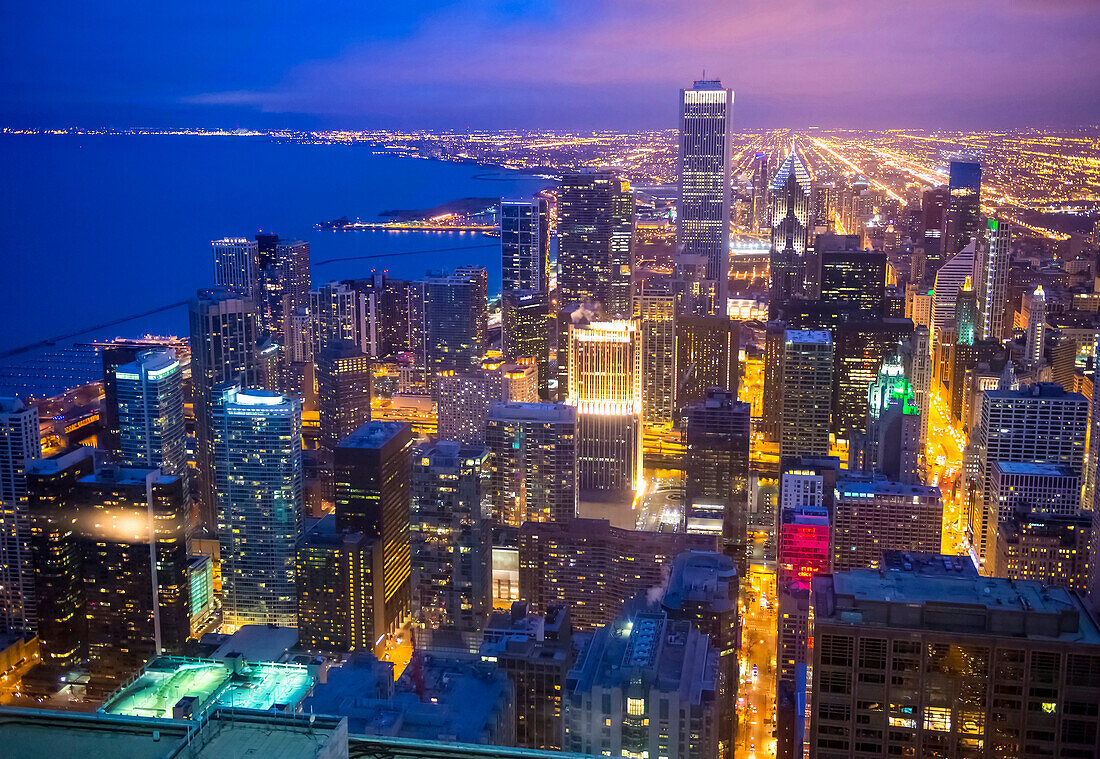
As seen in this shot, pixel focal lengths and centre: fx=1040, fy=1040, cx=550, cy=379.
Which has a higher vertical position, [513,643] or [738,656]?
[513,643]

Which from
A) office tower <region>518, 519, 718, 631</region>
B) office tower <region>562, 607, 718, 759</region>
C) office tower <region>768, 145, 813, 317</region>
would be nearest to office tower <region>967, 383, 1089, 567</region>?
office tower <region>518, 519, 718, 631</region>

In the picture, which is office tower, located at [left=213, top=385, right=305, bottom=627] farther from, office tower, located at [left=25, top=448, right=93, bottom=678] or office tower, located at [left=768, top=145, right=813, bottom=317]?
office tower, located at [left=768, top=145, right=813, bottom=317]

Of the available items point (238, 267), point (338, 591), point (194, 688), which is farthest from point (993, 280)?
point (194, 688)

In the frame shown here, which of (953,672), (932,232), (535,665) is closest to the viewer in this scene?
(953,672)

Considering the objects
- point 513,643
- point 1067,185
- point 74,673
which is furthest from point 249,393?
point 1067,185

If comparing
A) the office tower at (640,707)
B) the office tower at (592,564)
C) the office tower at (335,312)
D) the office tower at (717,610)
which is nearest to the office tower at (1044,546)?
the office tower at (717,610)

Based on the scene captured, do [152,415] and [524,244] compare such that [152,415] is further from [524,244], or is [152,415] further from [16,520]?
[524,244]

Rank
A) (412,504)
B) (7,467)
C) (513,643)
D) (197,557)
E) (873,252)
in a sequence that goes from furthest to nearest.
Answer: (873,252), (412,504), (197,557), (7,467), (513,643)

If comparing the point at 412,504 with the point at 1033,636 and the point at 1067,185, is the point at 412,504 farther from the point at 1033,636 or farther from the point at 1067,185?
the point at 1033,636
